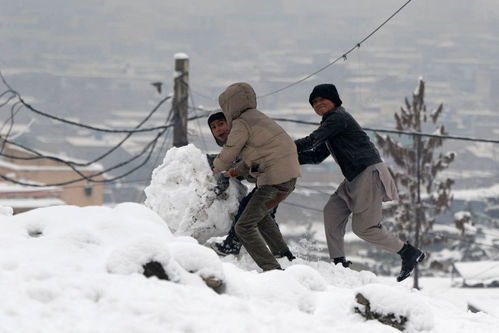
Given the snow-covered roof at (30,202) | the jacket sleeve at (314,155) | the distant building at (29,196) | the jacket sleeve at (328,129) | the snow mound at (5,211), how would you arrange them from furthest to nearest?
1. the distant building at (29,196)
2. the snow-covered roof at (30,202)
3. the jacket sleeve at (314,155)
4. the jacket sleeve at (328,129)
5. the snow mound at (5,211)

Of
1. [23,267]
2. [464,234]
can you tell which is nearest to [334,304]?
[23,267]

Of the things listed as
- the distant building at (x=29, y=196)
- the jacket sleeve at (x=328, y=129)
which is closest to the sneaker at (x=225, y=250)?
the jacket sleeve at (x=328, y=129)

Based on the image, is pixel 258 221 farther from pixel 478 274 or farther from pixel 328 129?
pixel 478 274

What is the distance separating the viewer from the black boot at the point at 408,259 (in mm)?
8156

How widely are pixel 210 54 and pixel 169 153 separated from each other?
167 metres

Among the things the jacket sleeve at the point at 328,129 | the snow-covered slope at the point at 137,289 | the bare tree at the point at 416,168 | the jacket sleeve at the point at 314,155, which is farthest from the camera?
the bare tree at the point at 416,168

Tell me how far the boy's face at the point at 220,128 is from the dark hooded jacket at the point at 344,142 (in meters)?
0.67

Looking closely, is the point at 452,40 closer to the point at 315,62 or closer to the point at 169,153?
the point at 315,62

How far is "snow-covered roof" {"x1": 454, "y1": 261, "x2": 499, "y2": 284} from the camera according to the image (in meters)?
37.8

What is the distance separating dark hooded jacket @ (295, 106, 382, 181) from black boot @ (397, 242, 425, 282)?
2.96ft

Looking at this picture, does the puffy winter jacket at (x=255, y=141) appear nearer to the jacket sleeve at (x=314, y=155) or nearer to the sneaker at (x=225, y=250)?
the jacket sleeve at (x=314, y=155)

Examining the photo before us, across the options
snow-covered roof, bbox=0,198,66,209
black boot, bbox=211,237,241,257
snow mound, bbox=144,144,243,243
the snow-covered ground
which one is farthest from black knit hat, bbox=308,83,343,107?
snow-covered roof, bbox=0,198,66,209

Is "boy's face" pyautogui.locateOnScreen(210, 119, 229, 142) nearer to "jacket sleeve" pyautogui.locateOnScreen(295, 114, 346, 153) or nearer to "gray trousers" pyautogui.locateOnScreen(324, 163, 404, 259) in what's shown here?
"jacket sleeve" pyautogui.locateOnScreen(295, 114, 346, 153)

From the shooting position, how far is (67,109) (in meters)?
137
